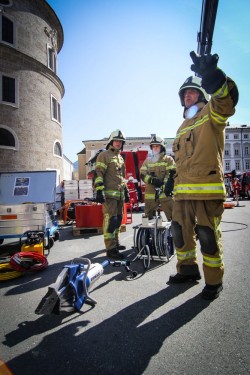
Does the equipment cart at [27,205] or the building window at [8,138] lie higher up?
the building window at [8,138]

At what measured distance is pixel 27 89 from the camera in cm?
1877

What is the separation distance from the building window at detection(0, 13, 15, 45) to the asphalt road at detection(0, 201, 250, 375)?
21.1 m

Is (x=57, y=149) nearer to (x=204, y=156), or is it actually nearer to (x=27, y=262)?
(x=27, y=262)

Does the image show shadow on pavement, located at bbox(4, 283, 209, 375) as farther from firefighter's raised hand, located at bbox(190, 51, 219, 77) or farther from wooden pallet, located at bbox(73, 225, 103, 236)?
wooden pallet, located at bbox(73, 225, 103, 236)

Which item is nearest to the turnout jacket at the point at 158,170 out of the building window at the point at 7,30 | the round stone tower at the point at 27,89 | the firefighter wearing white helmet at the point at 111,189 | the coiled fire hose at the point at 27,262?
the firefighter wearing white helmet at the point at 111,189

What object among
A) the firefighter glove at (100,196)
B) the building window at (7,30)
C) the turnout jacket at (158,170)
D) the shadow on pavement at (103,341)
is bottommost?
the shadow on pavement at (103,341)

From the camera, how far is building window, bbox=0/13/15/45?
17656mm

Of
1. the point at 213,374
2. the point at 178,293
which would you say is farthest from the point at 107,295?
the point at 213,374

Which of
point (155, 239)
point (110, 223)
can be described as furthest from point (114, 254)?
point (155, 239)

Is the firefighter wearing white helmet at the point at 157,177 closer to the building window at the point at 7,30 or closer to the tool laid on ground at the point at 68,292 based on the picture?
the tool laid on ground at the point at 68,292

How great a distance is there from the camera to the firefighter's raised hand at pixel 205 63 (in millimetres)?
2035

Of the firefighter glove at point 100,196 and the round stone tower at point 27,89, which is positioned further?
the round stone tower at point 27,89

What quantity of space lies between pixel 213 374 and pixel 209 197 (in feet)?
5.00

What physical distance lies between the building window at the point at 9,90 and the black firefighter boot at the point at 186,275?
19.3 meters
